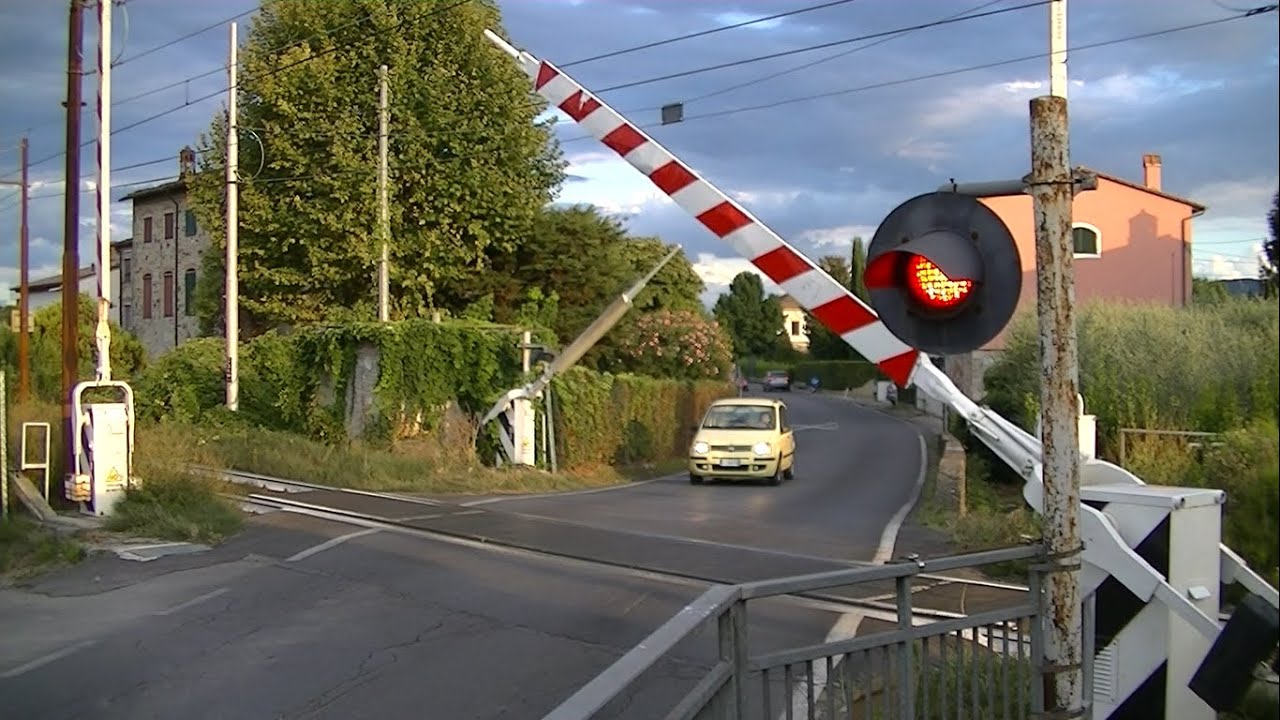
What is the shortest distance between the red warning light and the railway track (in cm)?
329

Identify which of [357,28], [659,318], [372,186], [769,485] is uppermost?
[357,28]

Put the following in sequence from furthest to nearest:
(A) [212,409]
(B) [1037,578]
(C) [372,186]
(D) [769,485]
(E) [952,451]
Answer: (C) [372,186] → (A) [212,409] → (D) [769,485] → (E) [952,451] → (B) [1037,578]

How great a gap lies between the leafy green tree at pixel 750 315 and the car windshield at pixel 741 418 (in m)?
91.1

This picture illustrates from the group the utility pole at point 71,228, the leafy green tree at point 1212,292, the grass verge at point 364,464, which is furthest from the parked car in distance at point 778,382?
the leafy green tree at point 1212,292

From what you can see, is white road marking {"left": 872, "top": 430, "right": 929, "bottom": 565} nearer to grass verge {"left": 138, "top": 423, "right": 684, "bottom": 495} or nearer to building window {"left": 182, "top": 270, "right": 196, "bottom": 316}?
grass verge {"left": 138, "top": 423, "right": 684, "bottom": 495}

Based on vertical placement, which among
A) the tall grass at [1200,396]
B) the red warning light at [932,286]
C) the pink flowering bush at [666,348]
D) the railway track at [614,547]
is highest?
the pink flowering bush at [666,348]

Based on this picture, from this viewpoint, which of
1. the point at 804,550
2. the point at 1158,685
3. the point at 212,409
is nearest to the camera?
the point at 1158,685

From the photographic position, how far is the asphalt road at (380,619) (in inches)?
284

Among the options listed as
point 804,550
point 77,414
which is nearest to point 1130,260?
point 804,550

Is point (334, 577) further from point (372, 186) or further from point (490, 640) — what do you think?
point (372, 186)

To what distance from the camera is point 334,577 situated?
11.0 m

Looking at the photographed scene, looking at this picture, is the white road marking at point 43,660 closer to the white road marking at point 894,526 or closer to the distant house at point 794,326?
the white road marking at point 894,526

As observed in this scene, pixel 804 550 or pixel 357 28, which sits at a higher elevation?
pixel 357 28

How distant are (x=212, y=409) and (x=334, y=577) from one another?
20.0 metres
